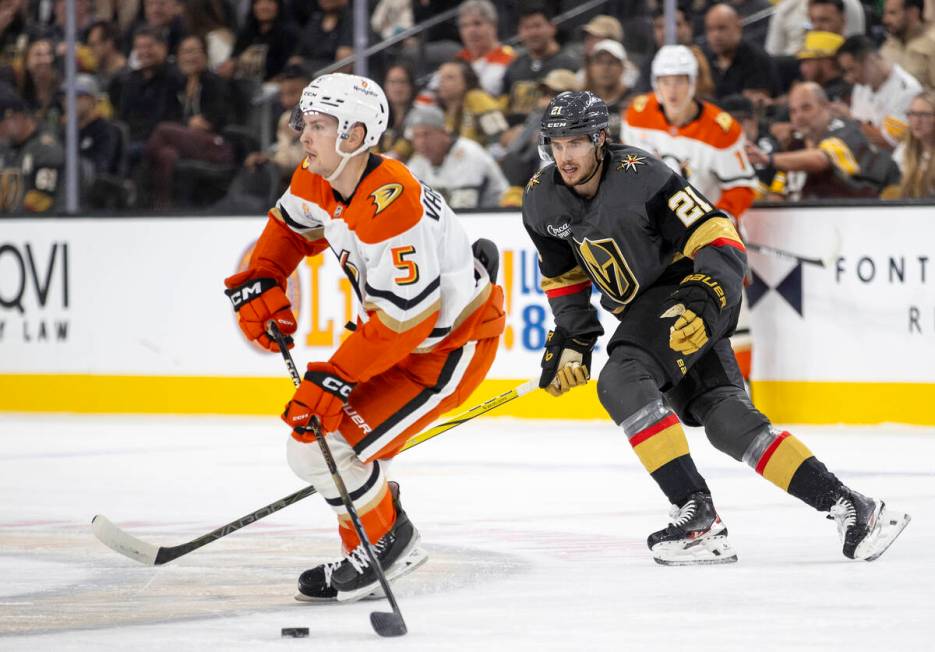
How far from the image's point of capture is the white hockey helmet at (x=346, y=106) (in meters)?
3.86

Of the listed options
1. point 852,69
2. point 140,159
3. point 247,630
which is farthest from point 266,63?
point 247,630

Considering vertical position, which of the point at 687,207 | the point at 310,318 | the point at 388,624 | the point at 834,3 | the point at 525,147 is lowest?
the point at 310,318

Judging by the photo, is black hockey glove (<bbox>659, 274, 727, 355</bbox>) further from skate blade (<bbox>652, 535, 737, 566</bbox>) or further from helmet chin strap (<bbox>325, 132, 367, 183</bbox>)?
helmet chin strap (<bbox>325, 132, 367, 183</bbox>)

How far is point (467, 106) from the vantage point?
8531 millimetres

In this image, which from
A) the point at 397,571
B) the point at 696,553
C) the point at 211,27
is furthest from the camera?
the point at 211,27

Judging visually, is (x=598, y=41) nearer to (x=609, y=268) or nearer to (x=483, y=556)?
(x=609, y=268)

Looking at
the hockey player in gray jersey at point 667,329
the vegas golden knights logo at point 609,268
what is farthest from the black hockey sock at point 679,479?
the vegas golden knights logo at point 609,268

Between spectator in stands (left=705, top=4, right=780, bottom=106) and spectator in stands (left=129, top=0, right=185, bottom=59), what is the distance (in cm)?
321

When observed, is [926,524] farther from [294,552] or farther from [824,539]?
[294,552]

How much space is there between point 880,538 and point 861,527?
0.06 meters

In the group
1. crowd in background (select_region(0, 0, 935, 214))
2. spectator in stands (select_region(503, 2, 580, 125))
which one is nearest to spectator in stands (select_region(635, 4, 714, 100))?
crowd in background (select_region(0, 0, 935, 214))

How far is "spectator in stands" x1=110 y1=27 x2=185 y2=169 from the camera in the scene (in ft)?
30.6

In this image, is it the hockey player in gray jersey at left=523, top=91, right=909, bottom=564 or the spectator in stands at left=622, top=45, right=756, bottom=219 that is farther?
the spectator in stands at left=622, top=45, right=756, bottom=219

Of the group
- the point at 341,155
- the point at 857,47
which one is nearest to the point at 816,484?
the point at 341,155
